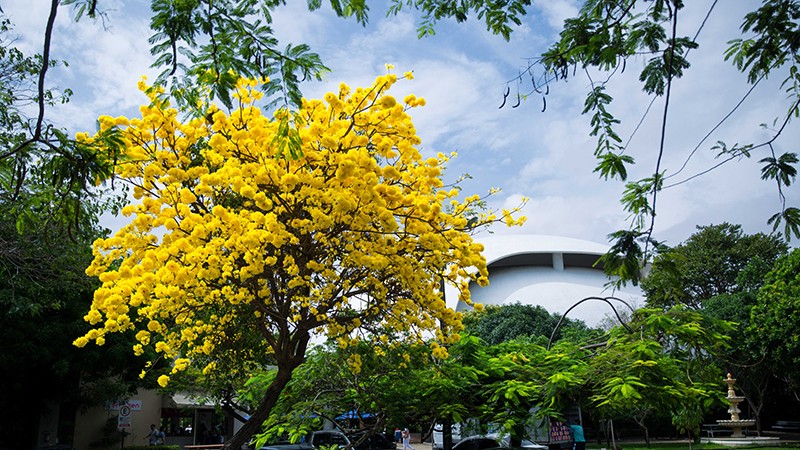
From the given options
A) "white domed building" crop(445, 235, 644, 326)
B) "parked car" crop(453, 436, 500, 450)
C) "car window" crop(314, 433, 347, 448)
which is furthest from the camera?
"white domed building" crop(445, 235, 644, 326)

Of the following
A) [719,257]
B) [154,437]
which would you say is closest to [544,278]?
[719,257]

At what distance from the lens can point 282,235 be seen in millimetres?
5484

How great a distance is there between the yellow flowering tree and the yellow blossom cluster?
0.06ft

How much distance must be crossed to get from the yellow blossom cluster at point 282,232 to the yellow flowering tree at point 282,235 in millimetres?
18

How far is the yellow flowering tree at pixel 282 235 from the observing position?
5.57m

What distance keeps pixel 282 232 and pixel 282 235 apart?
0.03 meters

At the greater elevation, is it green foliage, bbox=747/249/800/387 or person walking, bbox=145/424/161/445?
green foliage, bbox=747/249/800/387

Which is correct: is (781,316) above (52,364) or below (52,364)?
above

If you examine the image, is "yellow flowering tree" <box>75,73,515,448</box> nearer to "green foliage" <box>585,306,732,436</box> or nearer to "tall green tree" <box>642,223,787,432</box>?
"green foliage" <box>585,306,732,436</box>

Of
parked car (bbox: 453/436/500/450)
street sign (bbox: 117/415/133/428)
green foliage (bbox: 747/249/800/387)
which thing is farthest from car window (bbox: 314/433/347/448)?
green foliage (bbox: 747/249/800/387)

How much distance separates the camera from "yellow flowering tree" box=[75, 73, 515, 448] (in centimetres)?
557

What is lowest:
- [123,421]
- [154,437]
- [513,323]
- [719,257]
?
[154,437]

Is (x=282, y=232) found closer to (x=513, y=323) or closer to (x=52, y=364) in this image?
(x=52, y=364)

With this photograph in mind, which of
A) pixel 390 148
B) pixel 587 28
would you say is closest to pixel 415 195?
Answer: pixel 390 148
